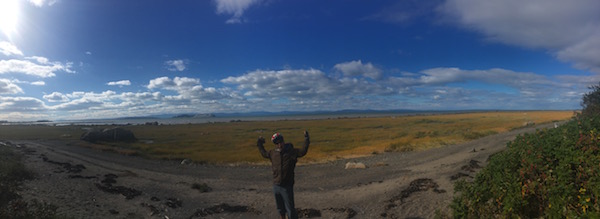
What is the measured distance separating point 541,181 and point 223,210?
10.5 metres

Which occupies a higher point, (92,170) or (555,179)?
(555,179)

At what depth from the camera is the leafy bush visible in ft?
15.4

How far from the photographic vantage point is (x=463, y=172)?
14.1 meters

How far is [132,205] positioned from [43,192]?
401cm

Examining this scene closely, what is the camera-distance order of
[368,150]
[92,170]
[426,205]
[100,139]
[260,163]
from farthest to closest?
[100,139]
[368,150]
[260,163]
[92,170]
[426,205]

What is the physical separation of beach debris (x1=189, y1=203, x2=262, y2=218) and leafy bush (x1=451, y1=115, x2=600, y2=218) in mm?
7945

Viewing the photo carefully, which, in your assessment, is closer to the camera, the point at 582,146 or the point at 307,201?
the point at 582,146

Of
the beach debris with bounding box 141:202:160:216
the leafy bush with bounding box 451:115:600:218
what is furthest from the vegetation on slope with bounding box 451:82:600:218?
the beach debris with bounding box 141:202:160:216

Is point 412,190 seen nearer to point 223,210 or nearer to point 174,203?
point 223,210

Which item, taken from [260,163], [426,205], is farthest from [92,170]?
[426,205]

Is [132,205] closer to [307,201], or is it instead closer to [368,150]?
[307,201]

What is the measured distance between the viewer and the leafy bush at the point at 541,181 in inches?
185

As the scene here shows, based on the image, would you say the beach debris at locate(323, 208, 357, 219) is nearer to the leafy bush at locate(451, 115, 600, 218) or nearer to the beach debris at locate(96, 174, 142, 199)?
the leafy bush at locate(451, 115, 600, 218)

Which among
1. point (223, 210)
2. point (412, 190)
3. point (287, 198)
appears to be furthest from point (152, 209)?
point (412, 190)
